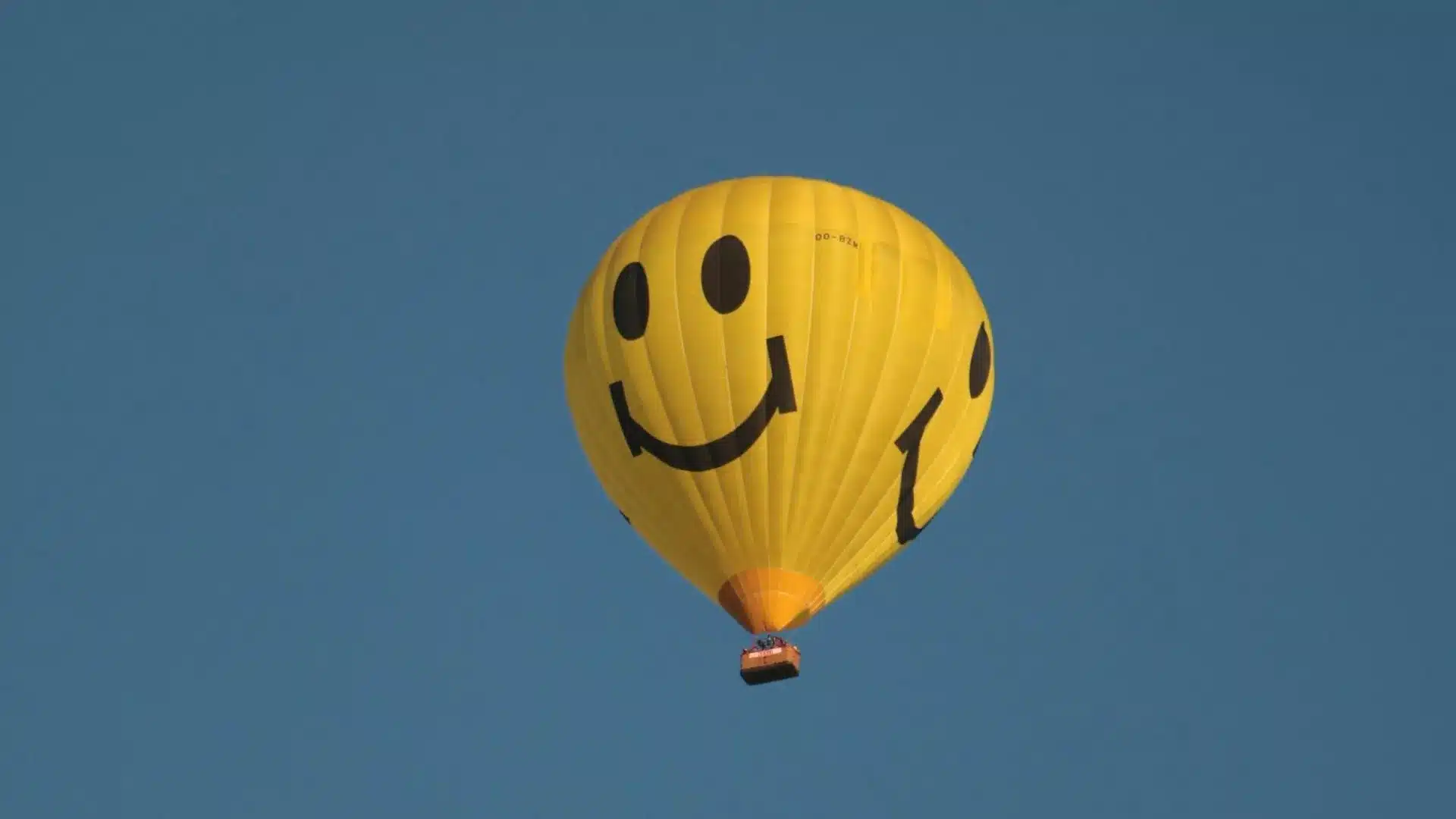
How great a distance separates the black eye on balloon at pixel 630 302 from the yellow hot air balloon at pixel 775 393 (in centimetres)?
2

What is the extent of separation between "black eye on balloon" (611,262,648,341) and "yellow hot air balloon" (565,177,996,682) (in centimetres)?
2

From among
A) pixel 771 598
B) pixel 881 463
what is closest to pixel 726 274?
pixel 881 463

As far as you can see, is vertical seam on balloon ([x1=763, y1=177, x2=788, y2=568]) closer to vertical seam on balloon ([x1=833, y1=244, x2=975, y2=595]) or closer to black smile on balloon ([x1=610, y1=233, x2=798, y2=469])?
black smile on balloon ([x1=610, y1=233, x2=798, y2=469])

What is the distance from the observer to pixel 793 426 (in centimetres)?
3888

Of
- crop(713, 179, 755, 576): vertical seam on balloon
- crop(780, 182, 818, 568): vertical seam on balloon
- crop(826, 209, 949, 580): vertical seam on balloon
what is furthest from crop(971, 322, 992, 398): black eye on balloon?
crop(713, 179, 755, 576): vertical seam on balloon

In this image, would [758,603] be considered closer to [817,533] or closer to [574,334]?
[817,533]

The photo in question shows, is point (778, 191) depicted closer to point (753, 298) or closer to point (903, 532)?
point (753, 298)

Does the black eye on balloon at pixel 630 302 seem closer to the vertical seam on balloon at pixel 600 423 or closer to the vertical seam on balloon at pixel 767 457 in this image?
the vertical seam on balloon at pixel 600 423

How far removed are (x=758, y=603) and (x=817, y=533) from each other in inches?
44.7

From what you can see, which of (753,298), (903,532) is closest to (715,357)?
(753,298)

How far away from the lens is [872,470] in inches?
1549

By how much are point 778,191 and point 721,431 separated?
3.50 metres

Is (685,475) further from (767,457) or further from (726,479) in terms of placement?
(767,457)

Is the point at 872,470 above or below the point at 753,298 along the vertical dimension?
below
